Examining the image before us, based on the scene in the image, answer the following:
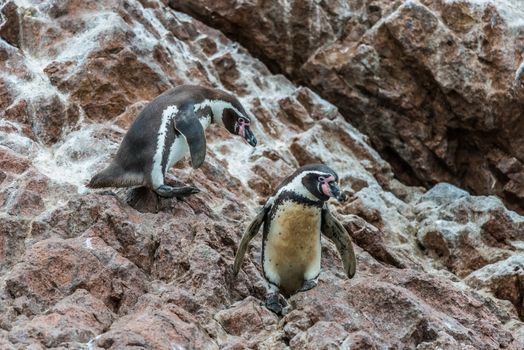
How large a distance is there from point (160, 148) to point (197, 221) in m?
0.78

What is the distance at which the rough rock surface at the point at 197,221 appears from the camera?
5.70 meters

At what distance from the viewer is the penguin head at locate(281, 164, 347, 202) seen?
6641 mm

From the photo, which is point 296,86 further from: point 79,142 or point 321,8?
point 79,142

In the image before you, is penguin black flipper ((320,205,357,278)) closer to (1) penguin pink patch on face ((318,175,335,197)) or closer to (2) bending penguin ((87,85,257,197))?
(1) penguin pink patch on face ((318,175,335,197))

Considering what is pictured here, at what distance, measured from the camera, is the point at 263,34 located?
40.3 feet

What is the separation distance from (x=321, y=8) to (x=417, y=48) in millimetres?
1667

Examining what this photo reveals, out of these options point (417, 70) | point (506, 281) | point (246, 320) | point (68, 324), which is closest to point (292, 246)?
point (246, 320)

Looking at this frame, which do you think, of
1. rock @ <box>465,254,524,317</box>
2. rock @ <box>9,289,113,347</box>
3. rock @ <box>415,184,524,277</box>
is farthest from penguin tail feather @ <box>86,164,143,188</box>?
rock @ <box>415,184,524,277</box>

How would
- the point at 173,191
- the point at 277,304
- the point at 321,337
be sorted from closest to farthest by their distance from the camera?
the point at 321,337 → the point at 277,304 → the point at 173,191

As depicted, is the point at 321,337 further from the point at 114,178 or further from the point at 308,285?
the point at 114,178

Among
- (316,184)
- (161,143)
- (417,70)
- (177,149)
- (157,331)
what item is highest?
(316,184)

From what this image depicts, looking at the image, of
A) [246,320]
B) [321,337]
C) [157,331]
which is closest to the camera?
[157,331]

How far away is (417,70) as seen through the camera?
11742 millimetres

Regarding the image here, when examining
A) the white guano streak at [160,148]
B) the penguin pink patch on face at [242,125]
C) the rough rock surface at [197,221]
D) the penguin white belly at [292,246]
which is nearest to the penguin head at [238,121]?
the penguin pink patch on face at [242,125]
